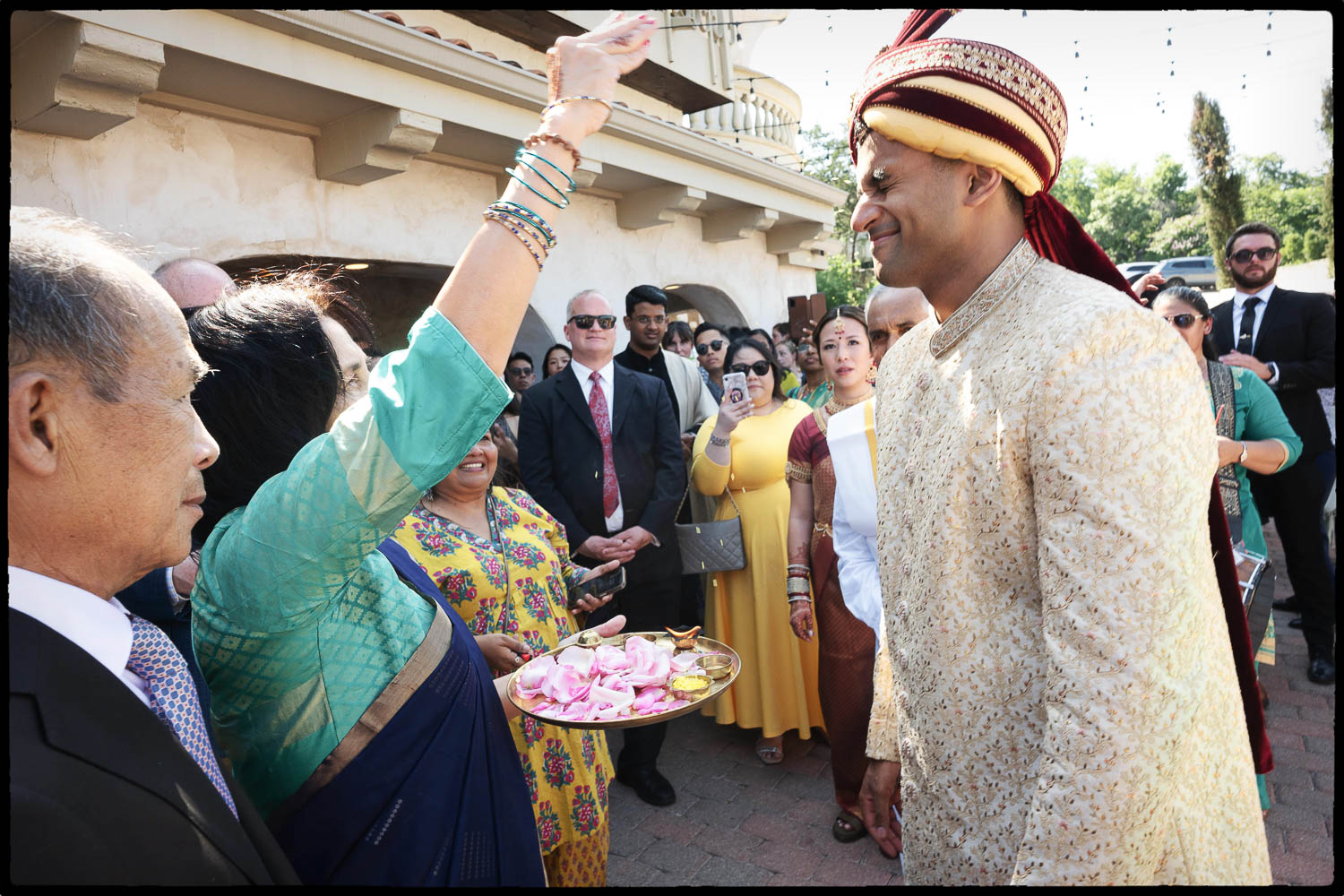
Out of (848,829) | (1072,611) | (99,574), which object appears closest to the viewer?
(99,574)

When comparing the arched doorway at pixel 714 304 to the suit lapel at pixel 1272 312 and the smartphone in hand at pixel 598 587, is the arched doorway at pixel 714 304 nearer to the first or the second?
the suit lapel at pixel 1272 312

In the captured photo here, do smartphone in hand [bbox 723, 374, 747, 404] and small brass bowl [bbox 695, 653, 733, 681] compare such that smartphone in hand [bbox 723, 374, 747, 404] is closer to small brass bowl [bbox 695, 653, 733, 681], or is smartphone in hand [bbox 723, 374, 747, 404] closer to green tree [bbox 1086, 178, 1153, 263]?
small brass bowl [bbox 695, 653, 733, 681]

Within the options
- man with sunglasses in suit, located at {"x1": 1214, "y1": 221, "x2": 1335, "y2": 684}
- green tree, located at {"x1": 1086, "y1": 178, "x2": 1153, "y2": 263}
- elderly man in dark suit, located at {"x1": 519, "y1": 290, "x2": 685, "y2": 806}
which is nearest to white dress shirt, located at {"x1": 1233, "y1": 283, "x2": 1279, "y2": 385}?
man with sunglasses in suit, located at {"x1": 1214, "y1": 221, "x2": 1335, "y2": 684}

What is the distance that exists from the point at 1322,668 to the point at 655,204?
578 centimetres

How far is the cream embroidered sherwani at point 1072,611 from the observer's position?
1072mm

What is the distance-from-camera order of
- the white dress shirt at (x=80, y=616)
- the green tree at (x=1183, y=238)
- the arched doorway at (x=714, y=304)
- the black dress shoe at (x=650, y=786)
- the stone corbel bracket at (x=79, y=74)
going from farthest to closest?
the green tree at (x=1183, y=238)
the arched doorway at (x=714, y=304)
the black dress shoe at (x=650, y=786)
the stone corbel bracket at (x=79, y=74)
the white dress shirt at (x=80, y=616)

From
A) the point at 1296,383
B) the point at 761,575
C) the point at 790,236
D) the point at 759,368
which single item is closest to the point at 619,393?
the point at 759,368

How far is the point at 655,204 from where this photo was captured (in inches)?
279

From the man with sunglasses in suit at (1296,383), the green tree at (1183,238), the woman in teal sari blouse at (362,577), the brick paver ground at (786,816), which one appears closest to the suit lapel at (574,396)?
the brick paver ground at (786,816)

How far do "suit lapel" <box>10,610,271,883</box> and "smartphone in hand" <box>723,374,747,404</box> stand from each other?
338 centimetres

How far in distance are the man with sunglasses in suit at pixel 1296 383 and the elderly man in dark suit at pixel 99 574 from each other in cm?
502

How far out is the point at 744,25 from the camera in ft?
32.5

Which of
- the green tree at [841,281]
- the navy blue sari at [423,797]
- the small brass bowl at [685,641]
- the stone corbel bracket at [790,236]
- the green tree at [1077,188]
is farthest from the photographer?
the green tree at [1077,188]

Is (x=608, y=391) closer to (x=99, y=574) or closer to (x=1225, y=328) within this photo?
(x=99, y=574)
